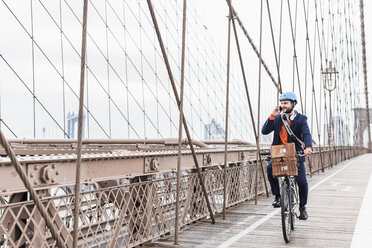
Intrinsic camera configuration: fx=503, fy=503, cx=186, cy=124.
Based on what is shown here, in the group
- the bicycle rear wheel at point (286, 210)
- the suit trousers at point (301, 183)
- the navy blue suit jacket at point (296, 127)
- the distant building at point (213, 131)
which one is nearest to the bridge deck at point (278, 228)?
the bicycle rear wheel at point (286, 210)

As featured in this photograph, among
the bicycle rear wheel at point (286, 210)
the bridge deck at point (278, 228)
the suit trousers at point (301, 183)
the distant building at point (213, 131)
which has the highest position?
the distant building at point (213, 131)

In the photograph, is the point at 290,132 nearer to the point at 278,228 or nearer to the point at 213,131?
the point at 278,228

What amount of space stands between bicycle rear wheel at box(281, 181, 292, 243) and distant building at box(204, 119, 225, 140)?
1497 centimetres

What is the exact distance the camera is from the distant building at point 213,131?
20.0m

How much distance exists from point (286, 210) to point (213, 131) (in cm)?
1610

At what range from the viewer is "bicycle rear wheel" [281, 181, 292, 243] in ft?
14.5

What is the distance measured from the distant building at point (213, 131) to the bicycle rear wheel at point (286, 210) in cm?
1497

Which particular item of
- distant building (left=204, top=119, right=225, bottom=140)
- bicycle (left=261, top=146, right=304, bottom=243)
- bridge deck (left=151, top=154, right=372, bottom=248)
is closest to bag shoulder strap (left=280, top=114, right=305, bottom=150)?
bicycle (left=261, top=146, right=304, bottom=243)

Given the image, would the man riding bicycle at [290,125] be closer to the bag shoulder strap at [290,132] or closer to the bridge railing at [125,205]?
the bag shoulder strap at [290,132]

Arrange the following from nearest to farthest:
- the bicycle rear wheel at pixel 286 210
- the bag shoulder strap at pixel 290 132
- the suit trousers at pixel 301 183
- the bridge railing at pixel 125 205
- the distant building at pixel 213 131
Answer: the bridge railing at pixel 125 205
the bicycle rear wheel at pixel 286 210
the bag shoulder strap at pixel 290 132
the suit trousers at pixel 301 183
the distant building at pixel 213 131

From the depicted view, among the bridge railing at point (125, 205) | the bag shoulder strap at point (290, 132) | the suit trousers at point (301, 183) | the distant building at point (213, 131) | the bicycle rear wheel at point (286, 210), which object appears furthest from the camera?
the distant building at point (213, 131)

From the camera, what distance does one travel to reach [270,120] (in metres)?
4.89

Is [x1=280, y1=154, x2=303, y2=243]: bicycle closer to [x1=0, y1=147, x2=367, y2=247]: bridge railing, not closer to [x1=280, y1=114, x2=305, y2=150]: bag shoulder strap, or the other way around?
[x1=280, y1=114, x2=305, y2=150]: bag shoulder strap

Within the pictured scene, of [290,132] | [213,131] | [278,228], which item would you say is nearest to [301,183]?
[290,132]
